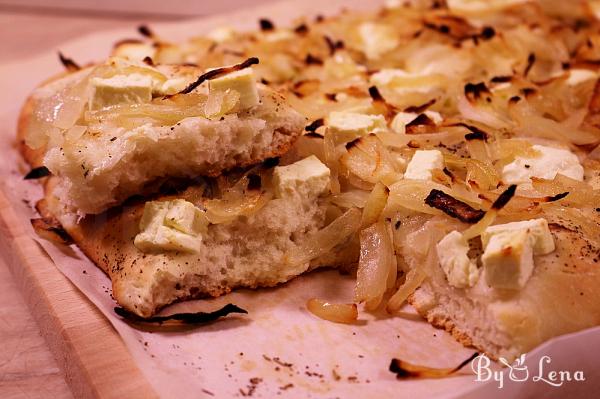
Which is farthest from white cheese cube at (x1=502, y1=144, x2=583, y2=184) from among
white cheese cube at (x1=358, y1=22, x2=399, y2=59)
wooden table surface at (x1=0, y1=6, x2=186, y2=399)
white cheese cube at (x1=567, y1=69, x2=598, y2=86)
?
wooden table surface at (x1=0, y1=6, x2=186, y2=399)

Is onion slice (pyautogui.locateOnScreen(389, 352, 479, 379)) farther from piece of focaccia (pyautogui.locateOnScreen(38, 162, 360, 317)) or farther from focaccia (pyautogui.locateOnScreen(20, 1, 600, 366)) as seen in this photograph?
piece of focaccia (pyautogui.locateOnScreen(38, 162, 360, 317))

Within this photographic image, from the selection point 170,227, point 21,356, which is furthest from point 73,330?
point 170,227

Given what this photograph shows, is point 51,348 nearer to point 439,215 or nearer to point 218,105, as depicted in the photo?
point 218,105

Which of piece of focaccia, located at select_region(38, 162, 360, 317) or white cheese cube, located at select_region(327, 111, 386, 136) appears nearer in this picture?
piece of focaccia, located at select_region(38, 162, 360, 317)

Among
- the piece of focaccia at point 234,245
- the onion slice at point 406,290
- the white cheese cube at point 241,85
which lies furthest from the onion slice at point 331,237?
the white cheese cube at point 241,85

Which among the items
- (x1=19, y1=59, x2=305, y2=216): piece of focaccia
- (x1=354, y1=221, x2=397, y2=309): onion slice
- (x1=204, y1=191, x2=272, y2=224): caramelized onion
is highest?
(x1=19, y1=59, x2=305, y2=216): piece of focaccia

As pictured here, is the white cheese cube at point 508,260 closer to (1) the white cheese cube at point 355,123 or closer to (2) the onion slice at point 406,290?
(2) the onion slice at point 406,290

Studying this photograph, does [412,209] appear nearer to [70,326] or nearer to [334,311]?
[334,311]
